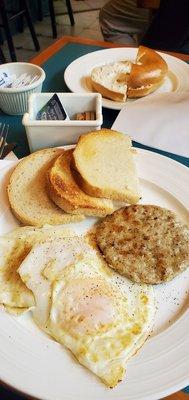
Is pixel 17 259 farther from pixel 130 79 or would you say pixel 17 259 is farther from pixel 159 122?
pixel 130 79

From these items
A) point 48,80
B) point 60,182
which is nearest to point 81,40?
point 48,80

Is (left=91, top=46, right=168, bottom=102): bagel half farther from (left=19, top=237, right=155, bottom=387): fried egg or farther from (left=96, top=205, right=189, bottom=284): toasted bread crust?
(left=19, top=237, right=155, bottom=387): fried egg

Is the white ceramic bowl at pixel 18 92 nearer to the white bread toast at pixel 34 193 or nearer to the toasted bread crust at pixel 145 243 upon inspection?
the white bread toast at pixel 34 193

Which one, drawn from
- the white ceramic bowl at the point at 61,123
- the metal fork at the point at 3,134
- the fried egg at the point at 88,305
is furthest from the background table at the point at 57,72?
the fried egg at the point at 88,305

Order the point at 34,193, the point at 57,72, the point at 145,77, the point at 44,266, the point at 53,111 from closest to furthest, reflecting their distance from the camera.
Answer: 1. the point at 44,266
2. the point at 34,193
3. the point at 53,111
4. the point at 145,77
5. the point at 57,72

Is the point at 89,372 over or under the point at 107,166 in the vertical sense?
under

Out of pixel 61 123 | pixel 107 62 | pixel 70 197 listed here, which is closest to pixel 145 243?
pixel 70 197

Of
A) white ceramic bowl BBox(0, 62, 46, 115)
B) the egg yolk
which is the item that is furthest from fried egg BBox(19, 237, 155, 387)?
white ceramic bowl BBox(0, 62, 46, 115)
